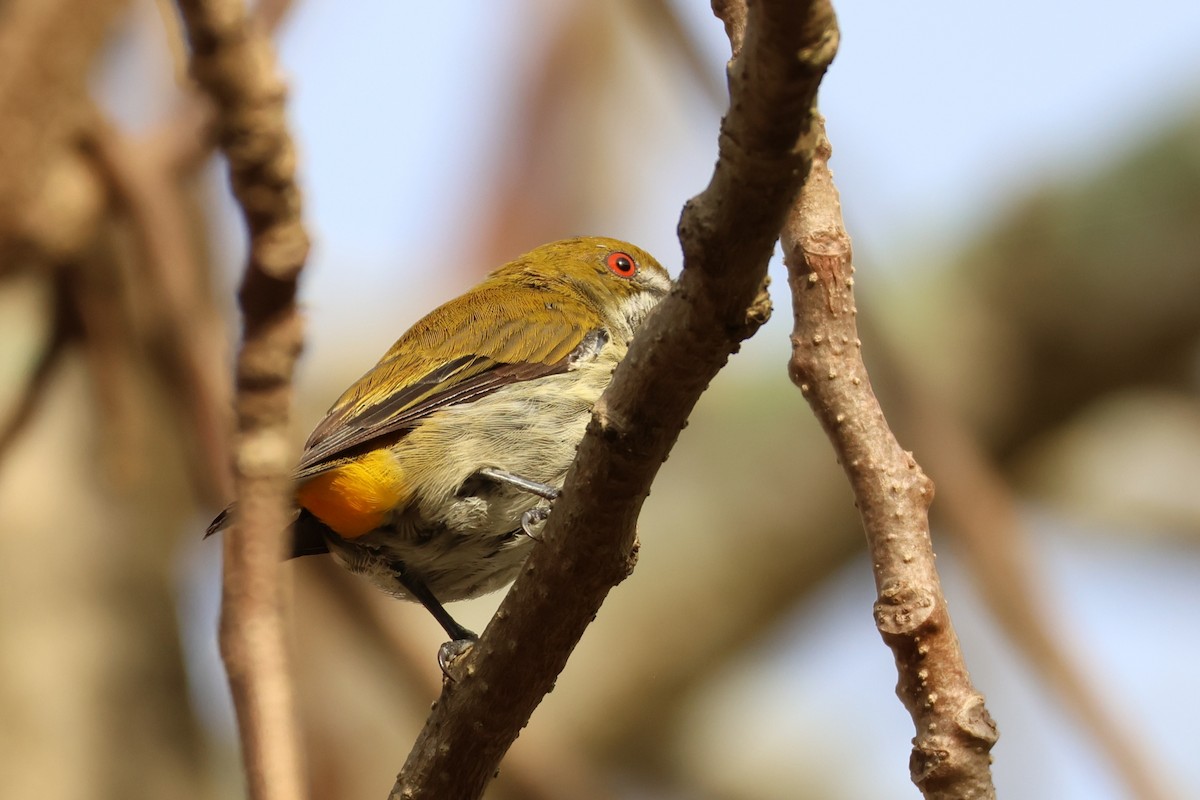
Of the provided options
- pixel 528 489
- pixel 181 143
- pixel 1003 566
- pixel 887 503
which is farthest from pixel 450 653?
pixel 181 143

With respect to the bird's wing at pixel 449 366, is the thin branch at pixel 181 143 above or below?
above

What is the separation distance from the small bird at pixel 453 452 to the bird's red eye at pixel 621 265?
0.71 meters

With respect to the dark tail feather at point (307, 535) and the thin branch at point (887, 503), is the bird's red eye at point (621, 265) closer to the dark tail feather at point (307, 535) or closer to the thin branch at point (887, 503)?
the dark tail feather at point (307, 535)

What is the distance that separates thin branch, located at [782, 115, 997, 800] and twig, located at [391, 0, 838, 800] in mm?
285

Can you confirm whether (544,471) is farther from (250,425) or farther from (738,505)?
(738,505)

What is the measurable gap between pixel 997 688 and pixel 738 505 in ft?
6.25

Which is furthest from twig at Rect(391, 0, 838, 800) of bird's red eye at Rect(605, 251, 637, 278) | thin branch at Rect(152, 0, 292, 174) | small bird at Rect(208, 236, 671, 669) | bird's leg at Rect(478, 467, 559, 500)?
bird's red eye at Rect(605, 251, 637, 278)

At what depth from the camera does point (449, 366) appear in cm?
422

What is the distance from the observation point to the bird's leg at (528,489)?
3.56 m

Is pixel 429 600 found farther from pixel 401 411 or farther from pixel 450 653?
pixel 450 653

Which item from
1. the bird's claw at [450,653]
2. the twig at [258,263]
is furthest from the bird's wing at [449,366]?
the twig at [258,263]

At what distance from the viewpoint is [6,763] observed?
660 cm

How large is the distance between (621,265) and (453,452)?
5.23ft

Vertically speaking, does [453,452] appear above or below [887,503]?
above
